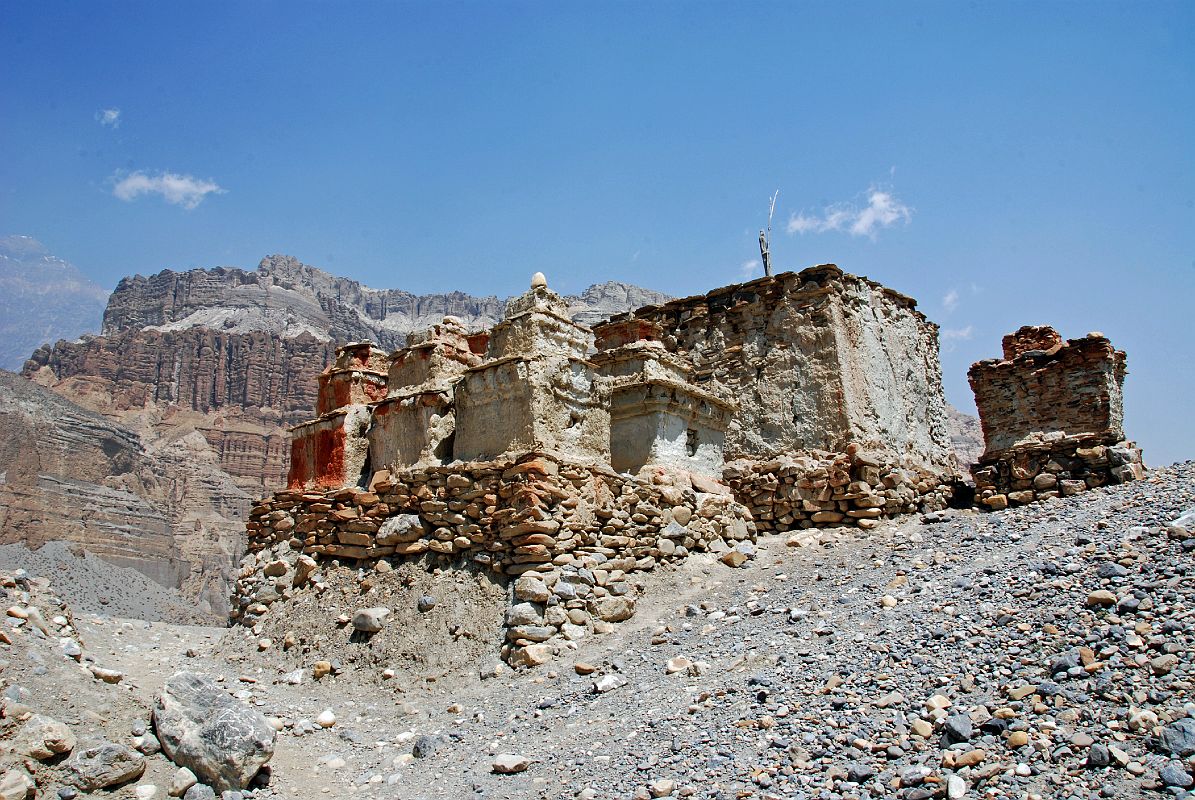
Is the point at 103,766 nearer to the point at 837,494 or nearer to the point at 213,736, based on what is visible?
the point at 213,736

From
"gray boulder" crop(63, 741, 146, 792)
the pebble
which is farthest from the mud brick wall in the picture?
"gray boulder" crop(63, 741, 146, 792)

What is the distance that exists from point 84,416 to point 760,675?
72.3 m

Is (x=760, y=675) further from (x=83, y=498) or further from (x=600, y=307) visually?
(x=600, y=307)

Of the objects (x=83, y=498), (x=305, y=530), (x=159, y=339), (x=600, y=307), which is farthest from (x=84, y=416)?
(x=305, y=530)

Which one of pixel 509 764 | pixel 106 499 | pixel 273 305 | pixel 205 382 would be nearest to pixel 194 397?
pixel 205 382

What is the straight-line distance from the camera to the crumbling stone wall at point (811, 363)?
14109 mm

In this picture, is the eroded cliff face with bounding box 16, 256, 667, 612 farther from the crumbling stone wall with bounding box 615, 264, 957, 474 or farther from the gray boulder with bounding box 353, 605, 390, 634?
the gray boulder with bounding box 353, 605, 390, 634

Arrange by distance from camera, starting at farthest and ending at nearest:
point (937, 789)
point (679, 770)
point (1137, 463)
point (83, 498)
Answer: point (83, 498)
point (1137, 463)
point (679, 770)
point (937, 789)

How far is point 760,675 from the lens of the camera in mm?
6734

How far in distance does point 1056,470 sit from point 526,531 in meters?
6.09

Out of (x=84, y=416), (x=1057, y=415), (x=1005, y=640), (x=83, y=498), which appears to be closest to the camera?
(x=1005, y=640)

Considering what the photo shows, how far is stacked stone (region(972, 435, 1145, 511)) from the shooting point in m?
10.2

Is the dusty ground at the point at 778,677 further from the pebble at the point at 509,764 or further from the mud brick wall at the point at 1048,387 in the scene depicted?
the mud brick wall at the point at 1048,387

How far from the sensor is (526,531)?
9242 millimetres
